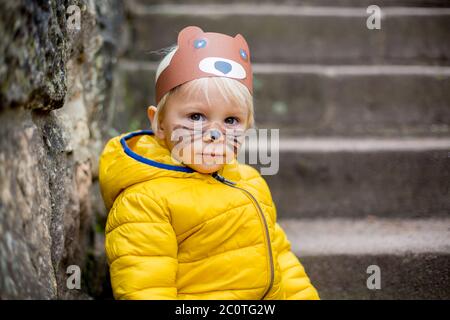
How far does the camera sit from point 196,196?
1.30m

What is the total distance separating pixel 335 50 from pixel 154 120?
1.39 m

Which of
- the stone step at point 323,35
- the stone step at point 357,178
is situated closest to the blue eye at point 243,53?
the stone step at point 357,178

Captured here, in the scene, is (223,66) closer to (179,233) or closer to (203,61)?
(203,61)

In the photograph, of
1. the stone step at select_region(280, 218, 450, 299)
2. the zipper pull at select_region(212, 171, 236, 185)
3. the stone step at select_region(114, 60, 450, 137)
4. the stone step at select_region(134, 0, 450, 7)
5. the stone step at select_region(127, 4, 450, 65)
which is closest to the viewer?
the zipper pull at select_region(212, 171, 236, 185)

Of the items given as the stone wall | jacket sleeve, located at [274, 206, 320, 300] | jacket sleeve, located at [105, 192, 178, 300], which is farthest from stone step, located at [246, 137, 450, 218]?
jacket sleeve, located at [105, 192, 178, 300]

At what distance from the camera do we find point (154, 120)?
4.60 feet

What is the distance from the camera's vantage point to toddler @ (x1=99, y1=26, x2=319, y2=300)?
48.9 inches

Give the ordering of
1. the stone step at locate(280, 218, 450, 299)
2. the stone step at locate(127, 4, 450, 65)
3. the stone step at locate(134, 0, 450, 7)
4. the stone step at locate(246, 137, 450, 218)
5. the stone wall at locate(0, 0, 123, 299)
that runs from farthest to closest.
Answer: the stone step at locate(134, 0, 450, 7), the stone step at locate(127, 4, 450, 65), the stone step at locate(246, 137, 450, 218), the stone step at locate(280, 218, 450, 299), the stone wall at locate(0, 0, 123, 299)

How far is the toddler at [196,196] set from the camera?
4.08 feet

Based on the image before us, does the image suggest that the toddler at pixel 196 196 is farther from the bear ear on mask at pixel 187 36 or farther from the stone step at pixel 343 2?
the stone step at pixel 343 2

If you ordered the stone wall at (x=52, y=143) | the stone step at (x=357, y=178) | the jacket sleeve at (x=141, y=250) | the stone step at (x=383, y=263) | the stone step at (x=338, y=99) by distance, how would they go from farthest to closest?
the stone step at (x=338, y=99) → the stone step at (x=357, y=178) → the stone step at (x=383, y=263) → the jacket sleeve at (x=141, y=250) → the stone wall at (x=52, y=143)

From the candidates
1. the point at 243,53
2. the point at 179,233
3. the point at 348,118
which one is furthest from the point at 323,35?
the point at 179,233

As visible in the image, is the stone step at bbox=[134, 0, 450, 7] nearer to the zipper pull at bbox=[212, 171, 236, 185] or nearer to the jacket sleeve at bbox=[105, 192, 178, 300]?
the zipper pull at bbox=[212, 171, 236, 185]
